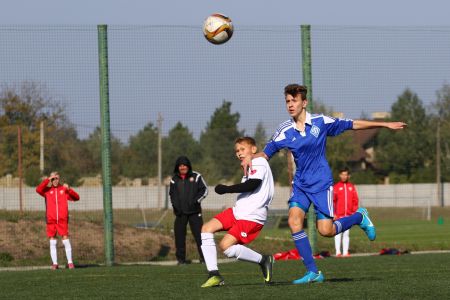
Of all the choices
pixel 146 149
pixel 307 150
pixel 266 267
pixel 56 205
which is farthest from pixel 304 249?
pixel 146 149

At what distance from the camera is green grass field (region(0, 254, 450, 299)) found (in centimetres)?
812

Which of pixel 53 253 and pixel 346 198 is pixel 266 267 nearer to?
pixel 53 253

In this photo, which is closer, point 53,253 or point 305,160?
point 305,160

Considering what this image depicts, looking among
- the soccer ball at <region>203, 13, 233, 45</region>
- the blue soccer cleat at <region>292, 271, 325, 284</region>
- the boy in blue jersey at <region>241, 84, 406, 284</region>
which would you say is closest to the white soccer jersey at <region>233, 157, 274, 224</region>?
the boy in blue jersey at <region>241, 84, 406, 284</region>

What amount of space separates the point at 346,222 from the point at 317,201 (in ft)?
2.03

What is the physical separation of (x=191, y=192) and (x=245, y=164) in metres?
7.51

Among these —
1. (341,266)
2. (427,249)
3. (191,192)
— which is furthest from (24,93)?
(427,249)

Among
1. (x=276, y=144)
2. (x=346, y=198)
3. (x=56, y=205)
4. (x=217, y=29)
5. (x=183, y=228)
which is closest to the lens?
(x=276, y=144)

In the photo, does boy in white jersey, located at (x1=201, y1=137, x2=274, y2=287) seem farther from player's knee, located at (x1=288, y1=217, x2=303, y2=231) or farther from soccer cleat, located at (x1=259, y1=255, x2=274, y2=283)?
player's knee, located at (x1=288, y1=217, x2=303, y2=231)

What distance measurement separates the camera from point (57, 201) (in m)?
16.3

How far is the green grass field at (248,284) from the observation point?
320 inches

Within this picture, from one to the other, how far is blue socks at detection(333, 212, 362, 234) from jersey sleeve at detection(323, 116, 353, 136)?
89 cm

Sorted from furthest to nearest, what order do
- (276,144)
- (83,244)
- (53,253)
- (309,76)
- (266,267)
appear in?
(83,244), (309,76), (53,253), (266,267), (276,144)

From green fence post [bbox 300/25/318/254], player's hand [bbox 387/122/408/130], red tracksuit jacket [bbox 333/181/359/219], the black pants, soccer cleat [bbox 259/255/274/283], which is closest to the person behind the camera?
player's hand [bbox 387/122/408/130]
